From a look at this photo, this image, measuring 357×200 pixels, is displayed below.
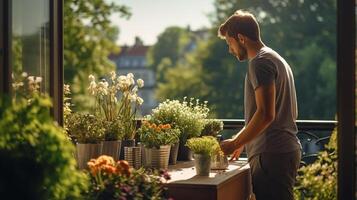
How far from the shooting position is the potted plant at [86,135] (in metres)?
3.73

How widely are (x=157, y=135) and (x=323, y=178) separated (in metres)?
1.07

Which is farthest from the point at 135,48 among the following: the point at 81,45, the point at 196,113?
the point at 196,113

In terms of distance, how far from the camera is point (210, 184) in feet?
10.5

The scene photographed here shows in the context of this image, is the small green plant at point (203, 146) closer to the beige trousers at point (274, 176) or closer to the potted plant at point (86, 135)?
the beige trousers at point (274, 176)

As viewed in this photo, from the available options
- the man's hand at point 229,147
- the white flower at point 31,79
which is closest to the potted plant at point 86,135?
the white flower at point 31,79

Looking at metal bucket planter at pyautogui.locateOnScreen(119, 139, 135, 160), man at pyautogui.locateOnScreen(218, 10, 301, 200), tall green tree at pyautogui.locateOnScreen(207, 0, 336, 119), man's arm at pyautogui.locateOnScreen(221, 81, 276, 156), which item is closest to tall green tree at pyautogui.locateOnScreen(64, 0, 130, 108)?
tall green tree at pyautogui.locateOnScreen(207, 0, 336, 119)

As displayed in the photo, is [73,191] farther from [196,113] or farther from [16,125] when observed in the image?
[196,113]

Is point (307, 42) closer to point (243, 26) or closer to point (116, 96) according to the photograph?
point (116, 96)

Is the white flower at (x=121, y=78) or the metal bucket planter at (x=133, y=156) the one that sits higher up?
the white flower at (x=121, y=78)

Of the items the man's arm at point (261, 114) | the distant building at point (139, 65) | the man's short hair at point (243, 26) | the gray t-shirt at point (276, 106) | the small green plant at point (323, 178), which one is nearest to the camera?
the small green plant at point (323, 178)

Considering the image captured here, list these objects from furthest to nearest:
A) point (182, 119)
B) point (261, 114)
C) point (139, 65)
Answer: point (139, 65)
point (182, 119)
point (261, 114)

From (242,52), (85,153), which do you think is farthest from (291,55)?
(85,153)

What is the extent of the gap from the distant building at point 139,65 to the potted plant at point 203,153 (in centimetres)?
3773

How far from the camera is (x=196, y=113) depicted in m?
4.35
